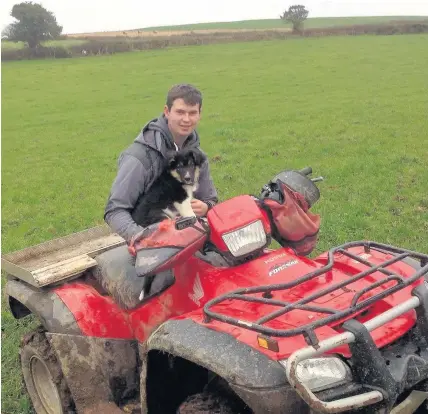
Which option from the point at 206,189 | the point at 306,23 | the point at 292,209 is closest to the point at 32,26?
the point at 306,23

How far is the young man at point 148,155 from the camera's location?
3506 millimetres

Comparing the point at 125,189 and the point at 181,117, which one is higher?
the point at 181,117

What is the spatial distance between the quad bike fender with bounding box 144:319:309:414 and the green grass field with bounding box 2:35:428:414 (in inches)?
91.8

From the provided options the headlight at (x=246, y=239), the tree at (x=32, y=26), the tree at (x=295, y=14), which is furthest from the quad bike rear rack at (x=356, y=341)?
the tree at (x=295, y=14)

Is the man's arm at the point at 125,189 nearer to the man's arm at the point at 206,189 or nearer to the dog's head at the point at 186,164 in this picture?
the dog's head at the point at 186,164

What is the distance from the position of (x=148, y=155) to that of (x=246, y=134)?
1264 cm

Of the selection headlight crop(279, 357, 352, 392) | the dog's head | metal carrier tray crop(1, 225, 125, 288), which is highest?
the dog's head

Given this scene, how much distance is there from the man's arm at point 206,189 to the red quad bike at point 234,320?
723 millimetres

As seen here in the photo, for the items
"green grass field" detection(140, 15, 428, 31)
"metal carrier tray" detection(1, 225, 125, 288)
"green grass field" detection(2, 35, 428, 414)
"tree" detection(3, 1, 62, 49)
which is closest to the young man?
"metal carrier tray" detection(1, 225, 125, 288)

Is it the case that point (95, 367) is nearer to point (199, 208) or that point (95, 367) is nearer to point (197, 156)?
point (199, 208)

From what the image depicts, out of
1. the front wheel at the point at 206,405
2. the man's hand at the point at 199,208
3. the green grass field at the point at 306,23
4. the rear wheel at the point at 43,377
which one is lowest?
the rear wheel at the point at 43,377

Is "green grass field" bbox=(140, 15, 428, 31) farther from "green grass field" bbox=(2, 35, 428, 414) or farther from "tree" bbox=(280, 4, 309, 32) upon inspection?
"green grass field" bbox=(2, 35, 428, 414)

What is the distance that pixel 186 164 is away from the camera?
12.3 feet

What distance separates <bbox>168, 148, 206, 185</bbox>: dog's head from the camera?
368 cm
